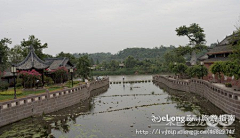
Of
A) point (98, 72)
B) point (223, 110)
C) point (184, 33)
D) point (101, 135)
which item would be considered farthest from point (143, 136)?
point (98, 72)

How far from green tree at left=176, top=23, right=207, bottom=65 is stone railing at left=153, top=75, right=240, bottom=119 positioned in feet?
38.3

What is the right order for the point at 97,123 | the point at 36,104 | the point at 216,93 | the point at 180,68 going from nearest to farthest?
1. the point at 97,123
2. the point at 36,104
3. the point at 216,93
4. the point at 180,68

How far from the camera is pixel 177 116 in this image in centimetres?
1981

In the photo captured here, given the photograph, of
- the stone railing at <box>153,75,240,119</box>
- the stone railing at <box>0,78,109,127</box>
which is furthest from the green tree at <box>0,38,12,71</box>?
the stone railing at <box>153,75,240,119</box>

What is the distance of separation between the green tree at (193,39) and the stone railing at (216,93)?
11683 mm

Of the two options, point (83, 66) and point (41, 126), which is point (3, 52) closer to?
point (41, 126)

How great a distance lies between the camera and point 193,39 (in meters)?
51.4

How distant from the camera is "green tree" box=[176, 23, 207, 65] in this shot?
4962 cm

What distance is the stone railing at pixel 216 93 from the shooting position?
17.7 meters

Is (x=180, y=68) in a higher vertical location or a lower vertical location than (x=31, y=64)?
lower

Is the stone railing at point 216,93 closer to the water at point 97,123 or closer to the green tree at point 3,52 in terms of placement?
the water at point 97,123

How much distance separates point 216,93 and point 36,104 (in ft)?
61.3

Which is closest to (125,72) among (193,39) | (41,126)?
(193,39)

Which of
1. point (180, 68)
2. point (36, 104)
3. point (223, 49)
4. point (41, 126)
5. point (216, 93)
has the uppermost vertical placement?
point (223, 49)
